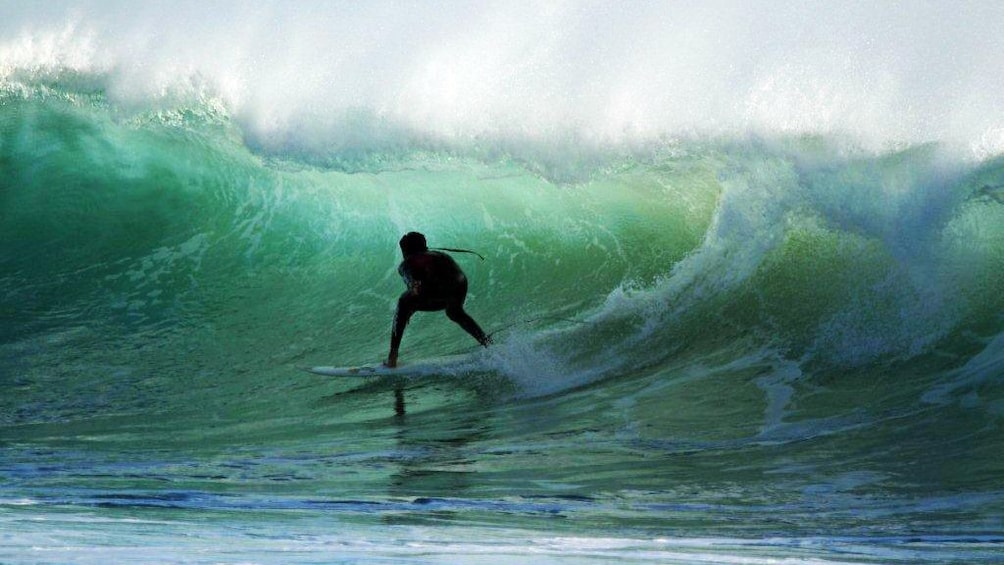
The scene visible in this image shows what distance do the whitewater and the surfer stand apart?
1.19ft

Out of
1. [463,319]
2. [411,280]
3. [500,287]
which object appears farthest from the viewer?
[500,287]

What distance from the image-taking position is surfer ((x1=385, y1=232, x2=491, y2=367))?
7.38m

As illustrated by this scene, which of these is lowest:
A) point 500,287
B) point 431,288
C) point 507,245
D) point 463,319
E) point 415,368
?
point 415,368

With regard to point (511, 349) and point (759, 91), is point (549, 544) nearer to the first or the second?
point (511, 349)

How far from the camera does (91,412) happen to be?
684 cm

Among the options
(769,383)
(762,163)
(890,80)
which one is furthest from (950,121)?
(769,383)

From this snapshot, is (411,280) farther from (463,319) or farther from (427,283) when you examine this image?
(463,319)

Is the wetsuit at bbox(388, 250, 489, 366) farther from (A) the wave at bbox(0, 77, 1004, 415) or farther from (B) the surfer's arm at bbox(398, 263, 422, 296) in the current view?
(A) the wave at bbox(0, 77, 1004, 415)

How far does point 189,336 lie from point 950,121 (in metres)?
5.19

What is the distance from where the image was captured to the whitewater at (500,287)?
171 inches

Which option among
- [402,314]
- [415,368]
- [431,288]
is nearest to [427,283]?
[431,288]

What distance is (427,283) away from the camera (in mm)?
7395

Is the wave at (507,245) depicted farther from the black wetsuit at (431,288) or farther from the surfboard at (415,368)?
the black wetsuit at (431,288)

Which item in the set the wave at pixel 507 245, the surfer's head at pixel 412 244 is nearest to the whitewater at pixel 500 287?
the wave at pixel 507 245
